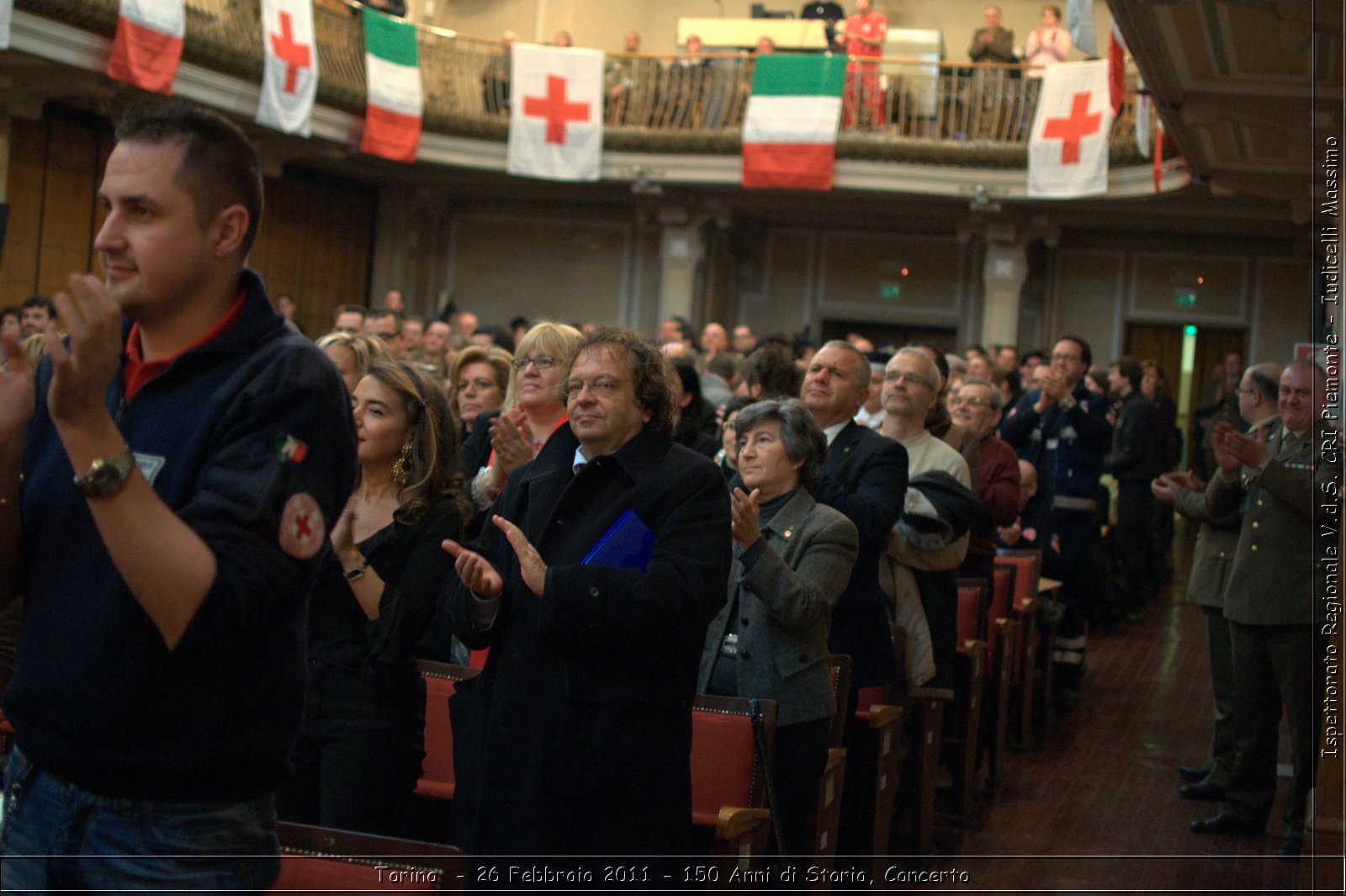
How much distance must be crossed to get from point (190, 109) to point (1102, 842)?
427cm

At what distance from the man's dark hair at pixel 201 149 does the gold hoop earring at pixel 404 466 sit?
4.89ft

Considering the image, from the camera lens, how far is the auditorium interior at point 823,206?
7918mm

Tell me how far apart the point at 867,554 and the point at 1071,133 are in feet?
31.6

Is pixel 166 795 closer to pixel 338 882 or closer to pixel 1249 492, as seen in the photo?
pixel 338 882

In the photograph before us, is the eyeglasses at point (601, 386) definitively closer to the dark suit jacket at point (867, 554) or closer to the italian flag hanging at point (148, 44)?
the dark suit jacket at point (867, 554)

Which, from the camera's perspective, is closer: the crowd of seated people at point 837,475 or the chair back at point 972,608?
the crowd of seated people at point 837,475

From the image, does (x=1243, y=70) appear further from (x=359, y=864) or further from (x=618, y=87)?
(x=618, y=87)

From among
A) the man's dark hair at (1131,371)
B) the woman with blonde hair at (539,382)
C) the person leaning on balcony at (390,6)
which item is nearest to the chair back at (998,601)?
the woman with blonde hair at (539,382)

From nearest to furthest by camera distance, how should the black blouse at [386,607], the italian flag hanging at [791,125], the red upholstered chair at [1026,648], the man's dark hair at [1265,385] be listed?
1. the black blouse at [386,607]
2. the man's dark hair at [1265,385]
3. the red upholstered chair at [1026,648]
4. the italian flag hanging at [791,125]

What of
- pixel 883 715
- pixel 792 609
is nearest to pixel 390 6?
pixel 883 715

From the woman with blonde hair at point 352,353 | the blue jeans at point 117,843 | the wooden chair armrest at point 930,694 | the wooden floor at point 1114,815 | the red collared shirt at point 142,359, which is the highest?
the woman with blonde hair at point 352,353

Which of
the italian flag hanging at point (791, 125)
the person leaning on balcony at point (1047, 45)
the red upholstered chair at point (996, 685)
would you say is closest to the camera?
the red upholstered chair at point (996, 685)

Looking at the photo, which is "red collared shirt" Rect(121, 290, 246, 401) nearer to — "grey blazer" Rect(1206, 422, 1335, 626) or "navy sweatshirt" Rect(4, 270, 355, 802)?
"navy sweatshirt" Rect(4, 270, 355, 802)

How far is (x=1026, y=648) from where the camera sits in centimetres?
612
